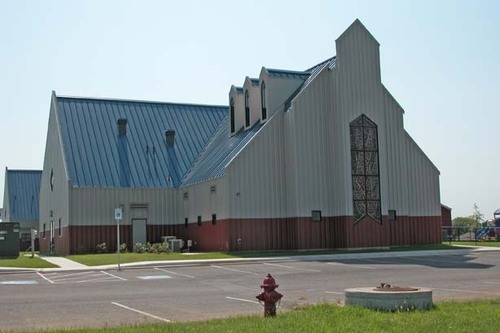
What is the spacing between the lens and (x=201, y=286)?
22172 millimetres

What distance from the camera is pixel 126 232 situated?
47.0 m

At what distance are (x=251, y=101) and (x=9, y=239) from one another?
17.6 m

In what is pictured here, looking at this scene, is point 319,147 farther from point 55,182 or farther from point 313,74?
point 55,182

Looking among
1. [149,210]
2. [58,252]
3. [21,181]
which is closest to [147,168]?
[149,210]

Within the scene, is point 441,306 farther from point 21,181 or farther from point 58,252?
point 21,181

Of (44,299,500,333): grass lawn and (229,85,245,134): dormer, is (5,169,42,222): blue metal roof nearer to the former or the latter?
(229,85,245,134): dormer

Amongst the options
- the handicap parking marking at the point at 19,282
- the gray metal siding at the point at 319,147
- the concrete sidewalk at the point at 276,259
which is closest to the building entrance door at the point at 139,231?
the gray metal siding at the point at 319,147

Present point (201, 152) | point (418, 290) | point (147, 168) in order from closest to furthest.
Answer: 1. point (418, 290)
2. point (147, 168)
3. point (201, 152)

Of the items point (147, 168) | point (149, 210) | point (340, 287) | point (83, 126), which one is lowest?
point (340, 287)

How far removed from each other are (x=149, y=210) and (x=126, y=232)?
87.3 inches

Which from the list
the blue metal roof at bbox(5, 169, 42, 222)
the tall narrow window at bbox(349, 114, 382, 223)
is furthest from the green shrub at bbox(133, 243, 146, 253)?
the blue metal roof at bbox(5, 169, 42, 222)

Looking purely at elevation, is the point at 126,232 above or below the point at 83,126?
below

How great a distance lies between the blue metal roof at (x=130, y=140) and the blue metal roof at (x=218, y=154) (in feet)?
4.87

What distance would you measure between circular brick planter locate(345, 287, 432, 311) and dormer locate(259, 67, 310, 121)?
29.4 metres
